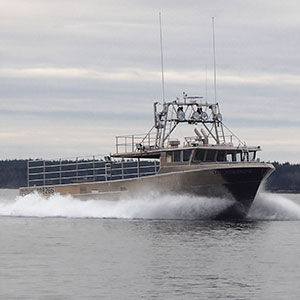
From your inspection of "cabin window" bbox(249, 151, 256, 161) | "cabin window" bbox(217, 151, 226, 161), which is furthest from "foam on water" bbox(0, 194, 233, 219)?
"cabin window" bbox(249, 151, 256, 161)

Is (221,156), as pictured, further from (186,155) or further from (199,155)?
(186,155)

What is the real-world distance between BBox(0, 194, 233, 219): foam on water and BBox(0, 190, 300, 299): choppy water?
2.9 inches

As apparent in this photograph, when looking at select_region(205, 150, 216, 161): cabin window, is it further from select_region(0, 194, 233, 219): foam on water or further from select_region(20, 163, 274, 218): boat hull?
select_region(0, 194, 233, 219): foam on water

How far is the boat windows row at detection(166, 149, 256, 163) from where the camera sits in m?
67.2

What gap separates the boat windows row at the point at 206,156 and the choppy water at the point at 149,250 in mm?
2735

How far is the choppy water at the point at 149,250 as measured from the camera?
37.8 meters

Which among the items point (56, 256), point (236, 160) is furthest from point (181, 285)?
point (236, 160)

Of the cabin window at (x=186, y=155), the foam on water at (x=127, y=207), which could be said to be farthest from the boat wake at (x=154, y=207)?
the cabin window at (x=186, y=155)

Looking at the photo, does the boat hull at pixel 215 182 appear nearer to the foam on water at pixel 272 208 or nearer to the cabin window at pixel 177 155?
the cabin window at pixel 177 155

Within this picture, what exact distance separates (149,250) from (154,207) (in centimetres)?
1938

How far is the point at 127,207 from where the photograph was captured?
71812 millimetres

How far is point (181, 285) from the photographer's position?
3838cm

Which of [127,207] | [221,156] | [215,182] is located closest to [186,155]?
[221,156]

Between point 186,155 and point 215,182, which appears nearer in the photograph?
point 215,182
